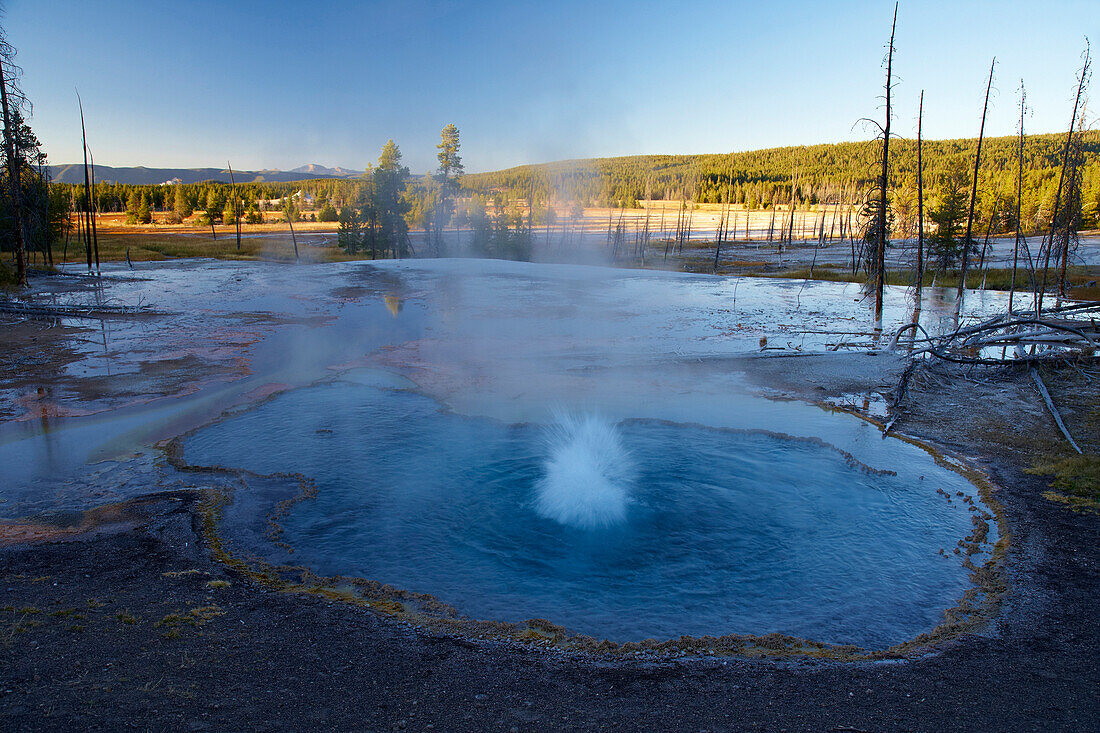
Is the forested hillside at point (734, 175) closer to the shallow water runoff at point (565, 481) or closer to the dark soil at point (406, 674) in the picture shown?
the shallow water runoff at point (565, 481)

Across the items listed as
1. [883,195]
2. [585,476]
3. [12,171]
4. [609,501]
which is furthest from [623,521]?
[12,171]

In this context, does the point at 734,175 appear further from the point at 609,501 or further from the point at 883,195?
the point at 609,501

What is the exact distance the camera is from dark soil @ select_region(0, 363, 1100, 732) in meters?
3.74

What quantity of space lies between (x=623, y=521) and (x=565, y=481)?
1109 millimetres

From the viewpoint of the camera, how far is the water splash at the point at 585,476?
7.19 meters

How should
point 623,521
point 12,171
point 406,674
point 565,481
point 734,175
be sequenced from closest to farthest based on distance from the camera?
1. point 406,674
2. point 623,521
3. point 565,481
4. point 12,171
5. point 734,175

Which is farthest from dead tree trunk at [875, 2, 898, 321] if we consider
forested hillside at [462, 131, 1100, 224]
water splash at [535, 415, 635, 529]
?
forested hillside at [462, 131, 1100, 224]

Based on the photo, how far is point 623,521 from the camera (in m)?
7.04

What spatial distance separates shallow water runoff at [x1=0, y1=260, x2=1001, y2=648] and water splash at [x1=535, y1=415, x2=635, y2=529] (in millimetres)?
36

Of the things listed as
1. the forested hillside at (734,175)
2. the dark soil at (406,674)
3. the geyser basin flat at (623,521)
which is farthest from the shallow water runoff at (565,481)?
the forested hillside at (734,175)

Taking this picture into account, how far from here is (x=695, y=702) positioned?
3.96 meters

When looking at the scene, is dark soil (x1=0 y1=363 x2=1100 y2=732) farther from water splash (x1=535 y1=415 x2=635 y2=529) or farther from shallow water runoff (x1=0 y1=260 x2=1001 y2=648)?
water splash (x1=535 y1=415 x2=635 y2=529)

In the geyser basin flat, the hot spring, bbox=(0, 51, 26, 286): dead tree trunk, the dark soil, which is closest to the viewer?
the dark soil

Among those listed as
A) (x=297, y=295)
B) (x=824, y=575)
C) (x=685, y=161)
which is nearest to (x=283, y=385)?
(x=824, y=575)
